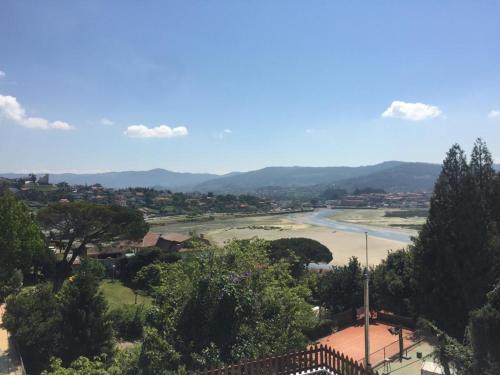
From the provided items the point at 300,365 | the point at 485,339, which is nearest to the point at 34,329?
the point at 300,365

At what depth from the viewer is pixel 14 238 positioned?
77.9 feet

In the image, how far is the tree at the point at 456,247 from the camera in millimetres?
17312

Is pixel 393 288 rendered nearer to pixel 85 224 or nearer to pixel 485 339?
pixel 485 339

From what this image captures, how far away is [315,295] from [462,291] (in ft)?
39.6

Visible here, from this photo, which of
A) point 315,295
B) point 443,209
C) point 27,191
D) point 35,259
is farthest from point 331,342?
point 27,191

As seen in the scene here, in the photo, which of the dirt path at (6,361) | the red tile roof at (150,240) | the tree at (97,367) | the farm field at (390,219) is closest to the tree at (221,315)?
the tree at (97,367)

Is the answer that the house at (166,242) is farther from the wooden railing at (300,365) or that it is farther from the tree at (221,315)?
the wooden railing at (300,365)

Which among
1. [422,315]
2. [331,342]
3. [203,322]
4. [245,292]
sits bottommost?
[331,342]

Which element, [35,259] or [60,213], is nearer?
[35,259]

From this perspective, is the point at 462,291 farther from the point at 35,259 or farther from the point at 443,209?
the point at 35,259

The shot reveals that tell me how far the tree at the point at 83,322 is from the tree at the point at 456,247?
46.0 ft

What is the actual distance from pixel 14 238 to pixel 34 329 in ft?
32.1

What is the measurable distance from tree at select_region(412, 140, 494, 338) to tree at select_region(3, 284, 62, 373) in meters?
15.8

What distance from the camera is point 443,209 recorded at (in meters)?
19.0
